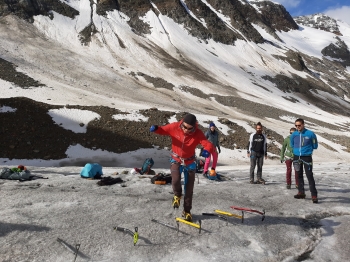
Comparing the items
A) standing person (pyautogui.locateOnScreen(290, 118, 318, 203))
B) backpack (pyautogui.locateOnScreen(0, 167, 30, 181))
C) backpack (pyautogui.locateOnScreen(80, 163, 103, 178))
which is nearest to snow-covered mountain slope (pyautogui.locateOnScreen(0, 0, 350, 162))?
backpack (pyautogui.locateOnScreen(80, 163, 103, 178))

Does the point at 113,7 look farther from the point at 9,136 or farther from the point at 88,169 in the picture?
the point at 88,169

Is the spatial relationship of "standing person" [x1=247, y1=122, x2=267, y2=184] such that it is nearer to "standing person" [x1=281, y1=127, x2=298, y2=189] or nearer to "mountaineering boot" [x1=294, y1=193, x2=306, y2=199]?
"standing person" [x1=281, y1=127, x2=298, y2=189]

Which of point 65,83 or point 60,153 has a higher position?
point 65,83

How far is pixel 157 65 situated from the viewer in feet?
218

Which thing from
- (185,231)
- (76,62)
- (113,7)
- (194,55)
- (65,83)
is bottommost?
(185,231)

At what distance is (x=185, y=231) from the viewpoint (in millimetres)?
6523

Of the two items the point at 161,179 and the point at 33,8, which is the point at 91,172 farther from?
the point at 33,8

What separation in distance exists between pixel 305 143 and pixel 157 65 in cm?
5962

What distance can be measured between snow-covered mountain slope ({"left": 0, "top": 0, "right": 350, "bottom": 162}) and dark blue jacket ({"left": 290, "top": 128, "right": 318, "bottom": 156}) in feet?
77.6

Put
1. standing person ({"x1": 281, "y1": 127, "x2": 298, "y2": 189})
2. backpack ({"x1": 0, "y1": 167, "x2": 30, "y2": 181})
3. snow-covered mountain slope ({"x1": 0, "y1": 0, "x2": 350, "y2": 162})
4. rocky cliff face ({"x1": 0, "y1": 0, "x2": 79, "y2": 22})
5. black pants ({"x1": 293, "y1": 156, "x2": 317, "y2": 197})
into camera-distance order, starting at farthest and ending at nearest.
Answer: rocky cliff face ({"x1": 0, "y1": 0, "x2": 79, "y2": 22}), snow-covered mountain slope ({"x1": 0, "y1": 0, "x2": 350, "y2": 162}), standing person ({"x1": 281, "y1": 127, "x2": 298, "y2": 189}), backpack ({"x1": 0, "y1": 167, "x2": 30, "y2": 181}), black pants ({"x1": 293, "y1": 156, "x2": 317, "y2": 197})

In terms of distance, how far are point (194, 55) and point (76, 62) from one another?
33.6 meters

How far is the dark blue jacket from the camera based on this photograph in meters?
9.23

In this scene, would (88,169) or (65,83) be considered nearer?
(88,169)

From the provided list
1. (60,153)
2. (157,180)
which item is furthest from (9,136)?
(157,180)
